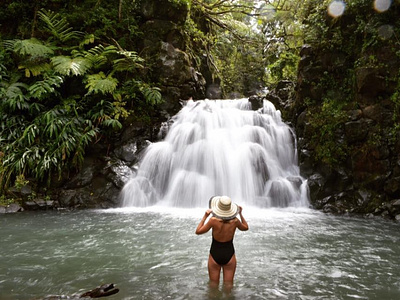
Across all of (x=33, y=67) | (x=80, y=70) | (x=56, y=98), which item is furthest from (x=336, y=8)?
(x=33, y=67)

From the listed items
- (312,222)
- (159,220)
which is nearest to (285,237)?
(312,222)

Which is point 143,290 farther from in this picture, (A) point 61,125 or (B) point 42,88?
(B) point 42,88

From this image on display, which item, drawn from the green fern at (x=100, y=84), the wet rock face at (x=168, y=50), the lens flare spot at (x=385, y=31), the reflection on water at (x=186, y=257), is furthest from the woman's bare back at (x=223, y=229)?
the wet rock face at (x=168, y=50)

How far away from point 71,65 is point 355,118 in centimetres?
923

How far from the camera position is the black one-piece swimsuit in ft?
12.1

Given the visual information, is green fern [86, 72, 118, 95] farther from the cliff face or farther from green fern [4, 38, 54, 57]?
the cliff face

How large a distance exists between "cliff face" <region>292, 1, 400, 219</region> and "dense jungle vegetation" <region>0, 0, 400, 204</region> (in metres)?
0.07

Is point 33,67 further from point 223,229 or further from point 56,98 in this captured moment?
point 223,229

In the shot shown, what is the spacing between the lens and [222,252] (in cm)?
369

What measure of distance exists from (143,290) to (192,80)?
11.1 meters

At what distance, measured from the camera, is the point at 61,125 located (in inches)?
381

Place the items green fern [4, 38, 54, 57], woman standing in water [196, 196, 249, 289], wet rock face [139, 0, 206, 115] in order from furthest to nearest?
wet rock face [139, 0, 206, 115] → green fern [4, 38, 54, 57] → woman standing in water [196, 196, 249, 289]

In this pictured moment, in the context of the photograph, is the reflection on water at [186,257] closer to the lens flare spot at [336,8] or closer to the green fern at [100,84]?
the green fern at [100,84]

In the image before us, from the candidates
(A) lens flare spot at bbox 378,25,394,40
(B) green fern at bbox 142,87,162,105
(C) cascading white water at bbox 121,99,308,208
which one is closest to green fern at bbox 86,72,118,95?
(B) green fern at bbox 142,87,162,105
